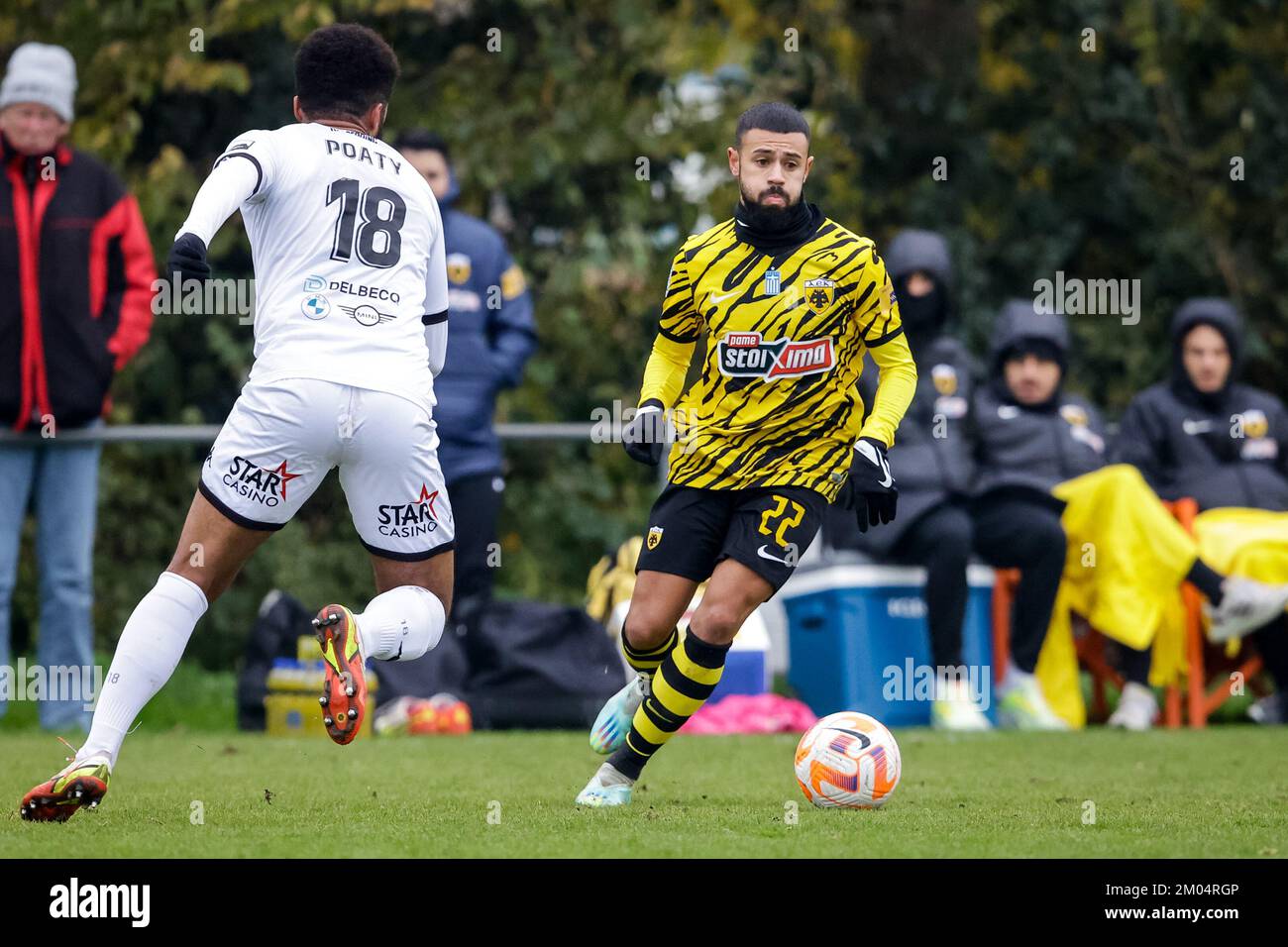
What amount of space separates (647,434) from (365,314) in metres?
1.02

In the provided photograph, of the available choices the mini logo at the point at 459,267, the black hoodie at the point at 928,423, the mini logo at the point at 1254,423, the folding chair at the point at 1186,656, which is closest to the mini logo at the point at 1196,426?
the mini logo at the point at 1254,423

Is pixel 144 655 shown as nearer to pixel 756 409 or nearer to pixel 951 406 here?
pixel 756 409

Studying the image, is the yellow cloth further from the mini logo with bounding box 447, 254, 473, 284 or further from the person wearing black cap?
the mini logo with bounding box 447, 254, 473, 284

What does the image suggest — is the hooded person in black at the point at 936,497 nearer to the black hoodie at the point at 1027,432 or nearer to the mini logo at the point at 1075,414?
the black hoodie at the point at 1027,432

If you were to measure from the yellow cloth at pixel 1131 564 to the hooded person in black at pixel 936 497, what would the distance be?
576 millimetres

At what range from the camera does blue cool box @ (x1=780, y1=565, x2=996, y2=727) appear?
387 inches

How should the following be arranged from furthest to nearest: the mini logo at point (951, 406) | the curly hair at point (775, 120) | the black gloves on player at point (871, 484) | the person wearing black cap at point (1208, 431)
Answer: the person wearing black cap at point (1208, 431), the mini logo at point (951, 406), the curly hair at point (775, 120), the black gloves on player at point (871, 484)

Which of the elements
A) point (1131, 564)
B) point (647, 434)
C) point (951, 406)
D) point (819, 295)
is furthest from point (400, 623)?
point (1131, 564)

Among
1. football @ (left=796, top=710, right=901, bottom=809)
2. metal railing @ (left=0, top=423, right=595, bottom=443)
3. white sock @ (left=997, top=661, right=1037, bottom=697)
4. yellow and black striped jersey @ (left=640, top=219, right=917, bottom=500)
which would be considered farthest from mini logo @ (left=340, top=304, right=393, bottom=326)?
white sock @ (left=997, top=661, right=1037, bottom=697)

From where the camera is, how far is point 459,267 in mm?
9898

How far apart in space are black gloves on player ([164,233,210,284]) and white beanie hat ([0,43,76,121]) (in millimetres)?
4585

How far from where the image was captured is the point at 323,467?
5.41 metres

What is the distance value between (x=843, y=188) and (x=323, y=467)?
864cm

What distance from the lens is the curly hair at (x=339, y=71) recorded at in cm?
550
